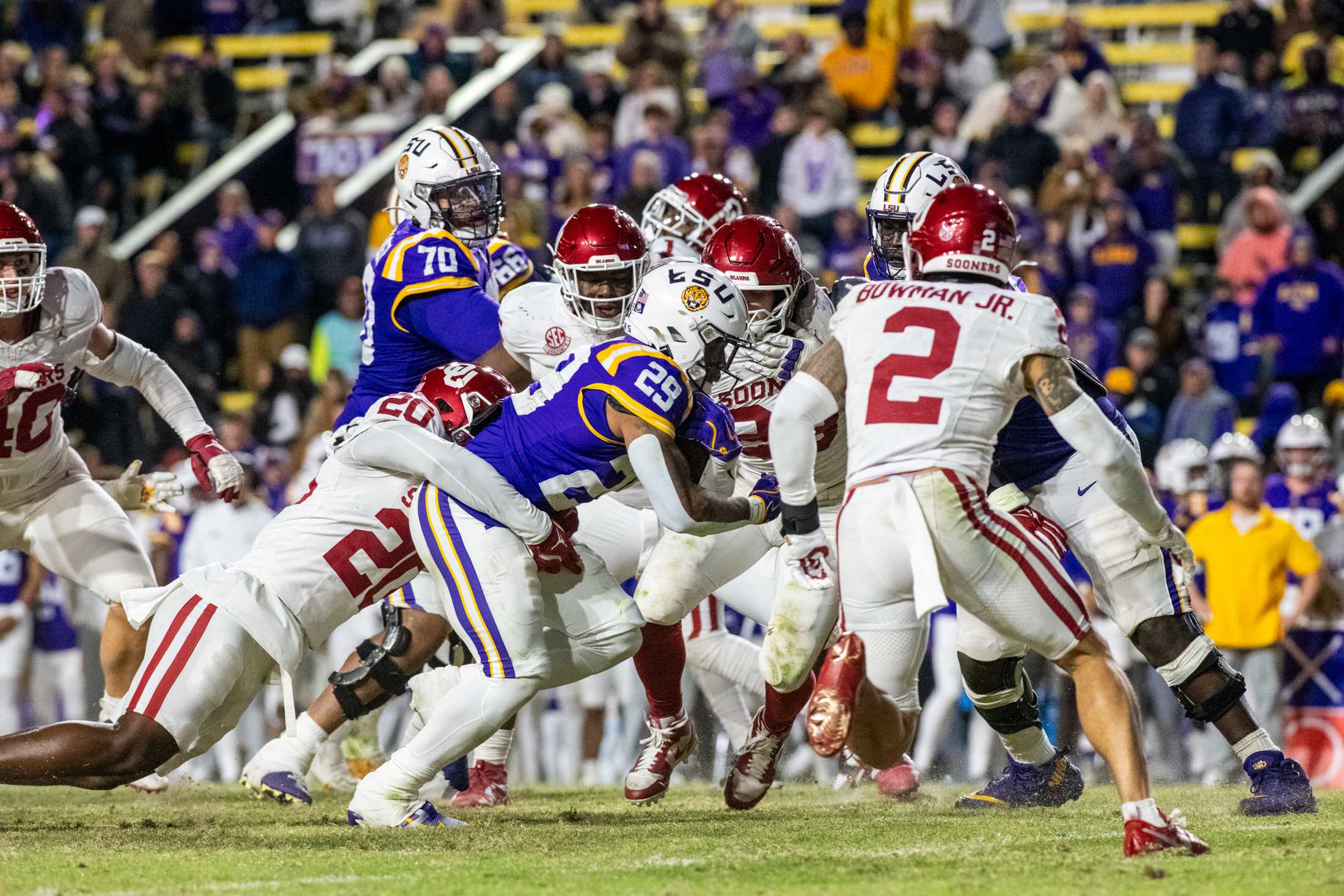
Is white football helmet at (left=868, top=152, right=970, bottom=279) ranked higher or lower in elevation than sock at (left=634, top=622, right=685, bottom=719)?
higher

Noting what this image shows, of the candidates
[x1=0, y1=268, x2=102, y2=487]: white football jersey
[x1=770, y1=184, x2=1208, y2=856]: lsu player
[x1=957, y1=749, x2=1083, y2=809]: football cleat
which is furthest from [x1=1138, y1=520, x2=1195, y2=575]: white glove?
[x1=0, y1=268, x2=102, y2=487]: white football jersey

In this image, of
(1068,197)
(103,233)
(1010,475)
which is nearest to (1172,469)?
(1068,197)

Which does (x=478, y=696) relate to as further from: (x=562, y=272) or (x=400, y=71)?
(x=400, y=71)

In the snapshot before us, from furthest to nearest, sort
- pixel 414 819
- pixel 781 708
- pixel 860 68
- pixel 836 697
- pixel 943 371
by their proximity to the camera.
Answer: pixel 860 68 → pixel 781 708 → pixel 414 819 → pixel 943 371 → pixel 836 697

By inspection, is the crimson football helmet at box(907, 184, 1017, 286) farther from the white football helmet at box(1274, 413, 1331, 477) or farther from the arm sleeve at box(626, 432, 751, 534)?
the white football helmet at box(1274, 413, 1331, 477)

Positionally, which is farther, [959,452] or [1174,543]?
[1174,543]

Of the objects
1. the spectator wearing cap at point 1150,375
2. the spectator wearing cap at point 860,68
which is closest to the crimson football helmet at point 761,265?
the spectator wearing cap at point 1150,375

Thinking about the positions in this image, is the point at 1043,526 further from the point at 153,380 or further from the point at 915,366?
the point at 153,380

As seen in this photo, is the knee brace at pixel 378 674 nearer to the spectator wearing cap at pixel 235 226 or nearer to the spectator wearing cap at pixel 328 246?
the spectator wearing cap at pixel 328 246

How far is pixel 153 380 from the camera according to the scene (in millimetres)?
7336

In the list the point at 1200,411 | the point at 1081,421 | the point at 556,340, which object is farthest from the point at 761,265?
the point at 1200,411

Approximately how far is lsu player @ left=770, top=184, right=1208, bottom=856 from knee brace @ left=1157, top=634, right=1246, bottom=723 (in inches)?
37.1

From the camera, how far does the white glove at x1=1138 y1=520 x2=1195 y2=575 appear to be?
18.4 ft

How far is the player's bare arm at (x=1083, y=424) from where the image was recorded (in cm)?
509
